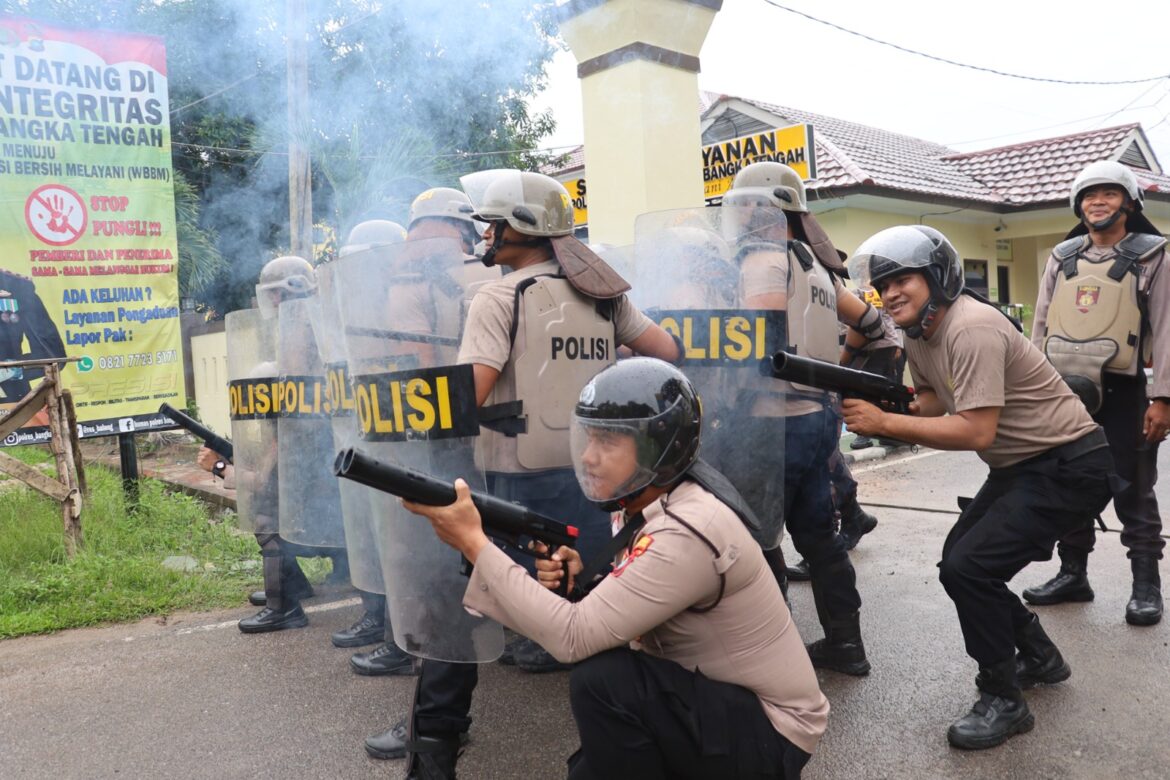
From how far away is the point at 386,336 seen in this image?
2809 mm

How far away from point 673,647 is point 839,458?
3.01 meters

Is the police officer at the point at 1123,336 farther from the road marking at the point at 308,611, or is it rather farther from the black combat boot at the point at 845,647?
the road marking at the point at 308,611

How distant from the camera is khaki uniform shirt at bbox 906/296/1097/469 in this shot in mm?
2867

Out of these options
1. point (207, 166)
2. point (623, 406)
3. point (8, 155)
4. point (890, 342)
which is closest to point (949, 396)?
point (890, 342)

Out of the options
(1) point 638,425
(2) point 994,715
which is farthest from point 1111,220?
(1) point 638,425

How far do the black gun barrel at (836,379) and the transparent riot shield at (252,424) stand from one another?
8.20 feet

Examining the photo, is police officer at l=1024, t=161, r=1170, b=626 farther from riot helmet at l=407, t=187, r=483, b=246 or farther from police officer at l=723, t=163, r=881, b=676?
riot helmet at l=407, t=187, r=483, b=246

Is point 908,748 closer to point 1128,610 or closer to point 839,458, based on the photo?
point 1128,610

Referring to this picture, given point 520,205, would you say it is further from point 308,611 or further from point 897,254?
point 308,611

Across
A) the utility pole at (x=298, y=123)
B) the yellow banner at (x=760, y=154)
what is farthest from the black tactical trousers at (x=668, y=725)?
the yellow banner at (x=760, y=154)

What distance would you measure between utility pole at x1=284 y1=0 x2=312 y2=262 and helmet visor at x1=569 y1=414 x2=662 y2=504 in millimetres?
7339

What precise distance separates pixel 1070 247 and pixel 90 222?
19.5ft

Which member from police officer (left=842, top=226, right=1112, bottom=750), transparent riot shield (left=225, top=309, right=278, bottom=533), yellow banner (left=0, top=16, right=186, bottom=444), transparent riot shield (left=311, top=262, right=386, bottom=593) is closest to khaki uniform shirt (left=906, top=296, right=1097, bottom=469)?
police officer (left=842, top=226, right=1112, bottom=750)

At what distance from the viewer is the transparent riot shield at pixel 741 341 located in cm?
341
